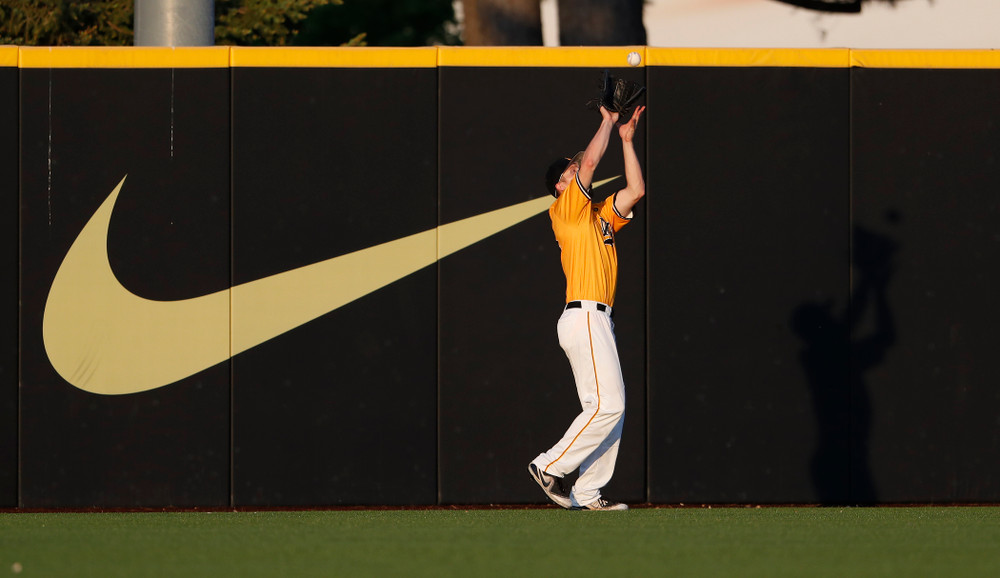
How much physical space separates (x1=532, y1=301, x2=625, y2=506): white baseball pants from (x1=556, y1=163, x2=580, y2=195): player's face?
2.54 feet

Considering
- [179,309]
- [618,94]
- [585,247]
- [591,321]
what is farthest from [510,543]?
[179,309]

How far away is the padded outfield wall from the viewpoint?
810 centimetres

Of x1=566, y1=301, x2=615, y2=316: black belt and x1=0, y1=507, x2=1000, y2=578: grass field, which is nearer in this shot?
x1=0, y1=507, x2=1000, y2=578: grass field

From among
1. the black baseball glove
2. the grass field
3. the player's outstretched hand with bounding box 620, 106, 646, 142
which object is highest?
the black baseball glove

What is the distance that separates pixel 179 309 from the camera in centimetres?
810

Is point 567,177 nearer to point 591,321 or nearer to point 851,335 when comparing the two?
point 591,321

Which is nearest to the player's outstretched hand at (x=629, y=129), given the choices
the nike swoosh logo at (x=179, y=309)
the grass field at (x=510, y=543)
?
the nike swoosh logo at (x=179, y=309)

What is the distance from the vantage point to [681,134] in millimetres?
8172

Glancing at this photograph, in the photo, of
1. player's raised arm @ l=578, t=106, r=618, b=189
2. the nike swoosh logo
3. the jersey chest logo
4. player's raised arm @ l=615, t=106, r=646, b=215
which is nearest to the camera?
player's raised arm @ l=578, t=106, r=618, b=189

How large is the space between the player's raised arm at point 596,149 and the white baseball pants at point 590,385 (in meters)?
0.71

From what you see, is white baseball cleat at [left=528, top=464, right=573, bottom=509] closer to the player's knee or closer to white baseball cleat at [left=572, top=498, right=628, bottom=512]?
white baseball cleat at [left=572, top=498, right=628, bottom=512]

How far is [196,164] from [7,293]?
1.39 m

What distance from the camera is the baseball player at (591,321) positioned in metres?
7.23

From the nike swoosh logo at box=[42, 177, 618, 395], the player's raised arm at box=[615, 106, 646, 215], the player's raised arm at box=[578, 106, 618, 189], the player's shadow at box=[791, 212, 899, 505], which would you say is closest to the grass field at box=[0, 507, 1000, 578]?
the player's shadow at box=[791, 212, 899, 505]
